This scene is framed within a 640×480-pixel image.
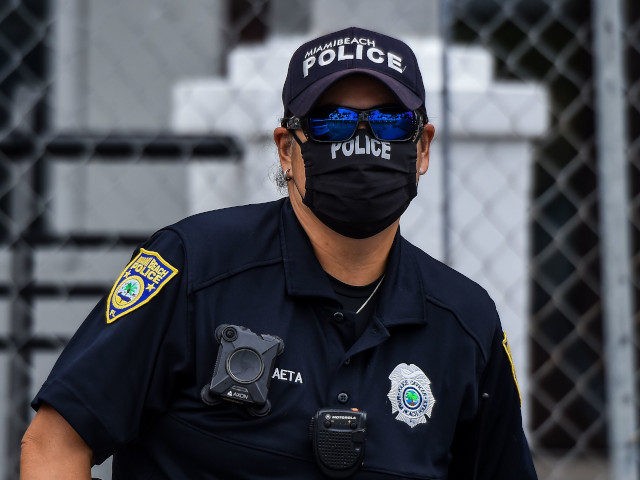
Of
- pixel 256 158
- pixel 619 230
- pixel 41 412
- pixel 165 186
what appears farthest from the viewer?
pixel 165 186

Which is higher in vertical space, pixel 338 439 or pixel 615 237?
pixel 615 237

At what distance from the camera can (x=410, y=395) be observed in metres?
1.97

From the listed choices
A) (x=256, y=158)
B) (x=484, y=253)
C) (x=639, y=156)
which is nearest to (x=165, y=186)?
(x=256, y=158)

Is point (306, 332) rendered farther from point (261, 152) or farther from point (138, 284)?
point (261, 152)

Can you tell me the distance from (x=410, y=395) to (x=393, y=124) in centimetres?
47

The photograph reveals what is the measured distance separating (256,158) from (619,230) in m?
0.98

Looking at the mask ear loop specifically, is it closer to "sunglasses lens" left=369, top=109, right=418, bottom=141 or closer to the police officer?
the police officer

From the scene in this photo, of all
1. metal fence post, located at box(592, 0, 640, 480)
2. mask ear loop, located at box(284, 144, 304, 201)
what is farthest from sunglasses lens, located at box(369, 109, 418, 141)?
metal fence post, located at box(592, 0, 640, 480)

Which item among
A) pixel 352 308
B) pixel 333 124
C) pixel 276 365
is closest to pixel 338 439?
pixel 276 365

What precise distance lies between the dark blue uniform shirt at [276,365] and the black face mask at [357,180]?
0.10 meters

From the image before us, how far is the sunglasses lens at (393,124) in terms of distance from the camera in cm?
199

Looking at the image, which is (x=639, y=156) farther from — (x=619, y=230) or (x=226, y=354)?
(x=226, y=354)

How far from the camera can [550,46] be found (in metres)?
4.92

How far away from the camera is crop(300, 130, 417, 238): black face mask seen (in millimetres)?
1979
